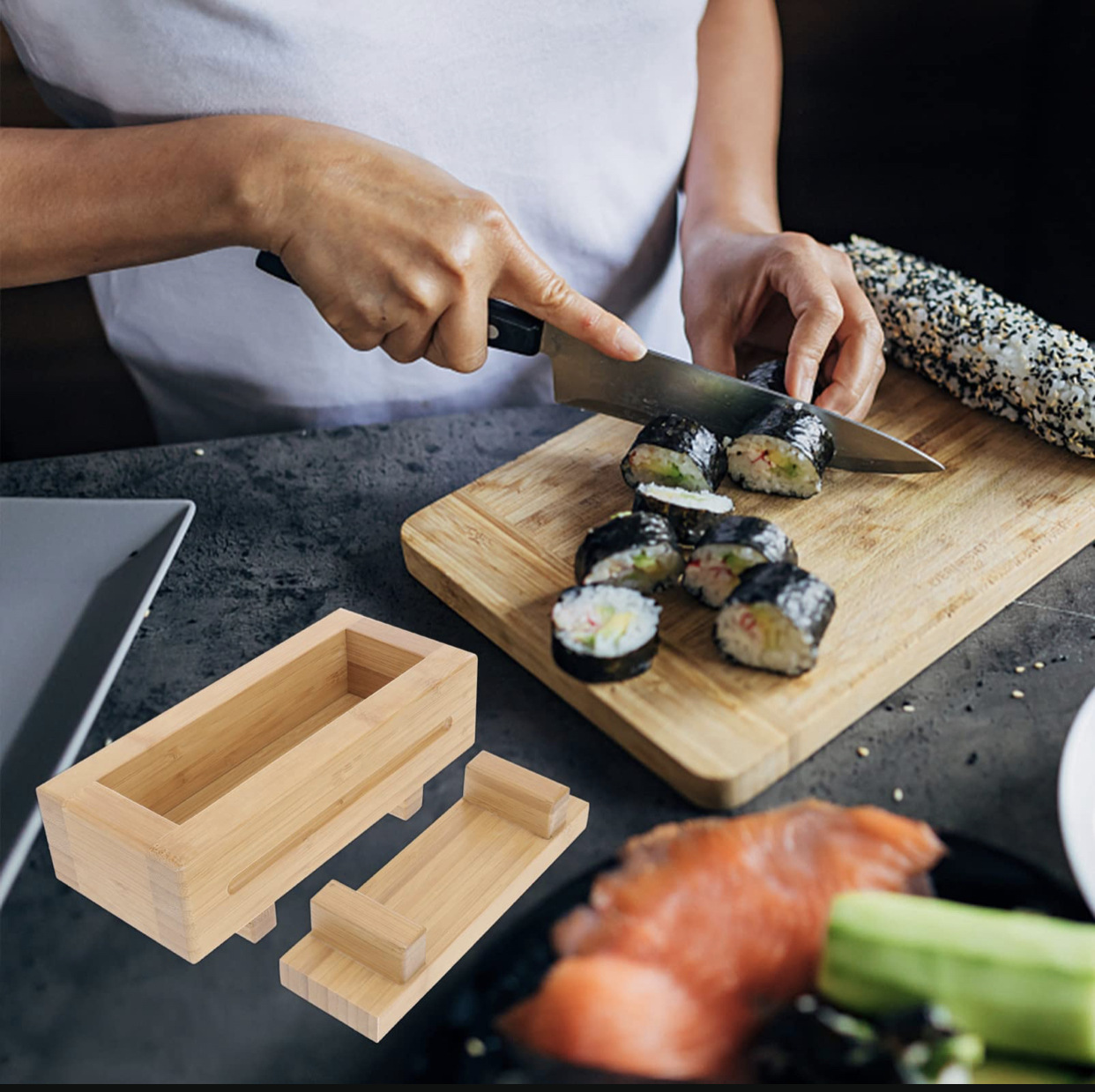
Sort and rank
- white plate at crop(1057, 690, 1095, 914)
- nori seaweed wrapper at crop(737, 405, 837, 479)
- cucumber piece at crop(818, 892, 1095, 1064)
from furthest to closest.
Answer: nori seaweed wrapper at crop(737, 405, 837, 479) < white plate at crop(1057, 690, 1095, 914) < cucumber piece at crop(818, 892, 1095, 1064)

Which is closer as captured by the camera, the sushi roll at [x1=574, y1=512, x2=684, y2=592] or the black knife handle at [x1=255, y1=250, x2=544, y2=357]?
the sushi roll at [x1=574, y1=512, x2=684, y2=592]

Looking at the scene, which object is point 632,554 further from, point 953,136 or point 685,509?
point 953,136

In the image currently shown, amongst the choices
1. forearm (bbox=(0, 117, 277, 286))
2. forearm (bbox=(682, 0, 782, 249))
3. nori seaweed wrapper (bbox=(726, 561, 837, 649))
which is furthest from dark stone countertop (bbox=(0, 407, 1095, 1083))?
forearm (bbox=(682, 0, 782, 249))

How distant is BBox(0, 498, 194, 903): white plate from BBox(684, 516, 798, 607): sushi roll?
663 mm

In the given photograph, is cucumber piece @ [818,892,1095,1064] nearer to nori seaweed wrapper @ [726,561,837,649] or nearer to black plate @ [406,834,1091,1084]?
black plate @ [406,834,1091,1084]

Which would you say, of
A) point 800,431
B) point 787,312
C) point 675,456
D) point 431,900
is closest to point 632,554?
point 675,456

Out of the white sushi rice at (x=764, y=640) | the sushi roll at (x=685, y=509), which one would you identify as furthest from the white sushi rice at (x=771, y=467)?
the white sushi rice at (x=764, y=640)

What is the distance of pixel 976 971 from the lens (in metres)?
0.71

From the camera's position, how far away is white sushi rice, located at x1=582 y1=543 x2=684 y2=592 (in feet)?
3.98

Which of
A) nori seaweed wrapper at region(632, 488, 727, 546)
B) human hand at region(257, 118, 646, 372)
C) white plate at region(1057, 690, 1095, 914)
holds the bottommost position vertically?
nori seaweed wrapper at region(632, 488, 727, 546)

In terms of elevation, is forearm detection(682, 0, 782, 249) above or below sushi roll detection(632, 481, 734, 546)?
above

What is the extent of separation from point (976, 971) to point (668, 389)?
96cm

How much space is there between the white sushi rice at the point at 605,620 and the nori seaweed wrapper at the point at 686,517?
0.58 feet

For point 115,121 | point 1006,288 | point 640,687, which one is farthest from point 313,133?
point 1006,288
